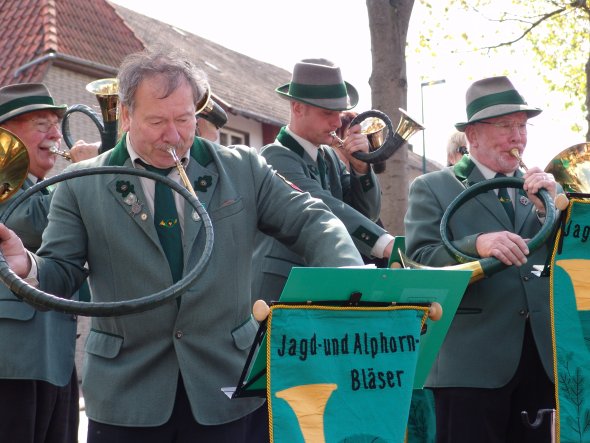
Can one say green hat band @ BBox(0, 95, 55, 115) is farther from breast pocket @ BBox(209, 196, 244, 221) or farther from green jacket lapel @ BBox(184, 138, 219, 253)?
breast pocket @ BBox(209, 196, 244, 221)

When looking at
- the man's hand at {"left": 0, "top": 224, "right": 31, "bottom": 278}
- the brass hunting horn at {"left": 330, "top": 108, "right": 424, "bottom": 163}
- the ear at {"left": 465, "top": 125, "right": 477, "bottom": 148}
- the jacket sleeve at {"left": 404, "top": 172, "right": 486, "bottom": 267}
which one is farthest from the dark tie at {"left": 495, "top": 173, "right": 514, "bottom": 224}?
the man's hand at {"left": 0, "top": 224, "right": 31, "bottom": 278}

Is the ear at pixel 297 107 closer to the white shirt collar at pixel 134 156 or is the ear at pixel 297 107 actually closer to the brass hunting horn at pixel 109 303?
the white shirt collar at pixel 134 156

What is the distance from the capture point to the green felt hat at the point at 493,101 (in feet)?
15.8

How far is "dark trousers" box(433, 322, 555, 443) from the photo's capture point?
4492 mm

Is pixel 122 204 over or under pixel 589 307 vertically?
over

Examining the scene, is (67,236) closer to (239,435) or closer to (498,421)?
(239,435)

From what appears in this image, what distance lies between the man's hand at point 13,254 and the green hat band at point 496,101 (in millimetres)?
2490

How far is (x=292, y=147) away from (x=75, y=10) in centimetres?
1373

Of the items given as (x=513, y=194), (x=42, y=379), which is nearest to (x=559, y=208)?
(x=513, y=194)

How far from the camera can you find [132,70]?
346 cm

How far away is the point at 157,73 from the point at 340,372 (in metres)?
1.21

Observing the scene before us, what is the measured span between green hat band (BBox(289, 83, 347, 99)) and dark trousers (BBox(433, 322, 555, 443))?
1633 millimetres

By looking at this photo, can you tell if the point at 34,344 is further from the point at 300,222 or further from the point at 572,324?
the point at 572,324

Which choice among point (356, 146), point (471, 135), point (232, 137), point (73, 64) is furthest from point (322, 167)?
point (232, 137)
